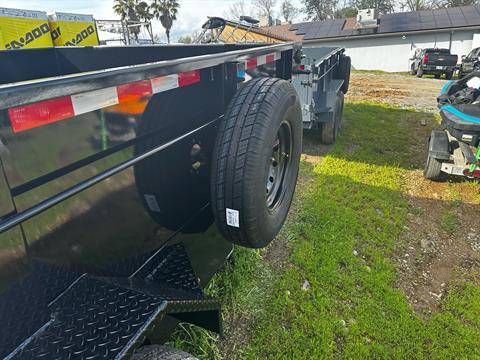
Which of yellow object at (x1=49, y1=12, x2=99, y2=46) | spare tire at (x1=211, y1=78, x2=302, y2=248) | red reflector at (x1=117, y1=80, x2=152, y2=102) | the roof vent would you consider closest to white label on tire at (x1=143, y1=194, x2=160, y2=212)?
spare tire at (x1=211, y1=78, x2=302, y2=248)

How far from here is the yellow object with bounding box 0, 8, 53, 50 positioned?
5575mm

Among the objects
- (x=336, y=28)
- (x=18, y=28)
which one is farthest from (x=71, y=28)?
(x=336, y=28)

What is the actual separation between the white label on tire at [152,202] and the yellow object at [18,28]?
17.5ft

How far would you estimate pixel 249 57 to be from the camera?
2.15 m

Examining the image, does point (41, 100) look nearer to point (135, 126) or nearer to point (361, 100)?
point (135, 126)

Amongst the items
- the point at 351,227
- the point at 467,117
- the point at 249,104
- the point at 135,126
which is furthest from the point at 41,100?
Answer: the point at 467,117

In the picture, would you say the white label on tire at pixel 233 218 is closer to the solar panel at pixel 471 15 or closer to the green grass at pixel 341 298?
the green grass at pixel 341 298

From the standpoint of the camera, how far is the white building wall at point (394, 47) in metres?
25.8

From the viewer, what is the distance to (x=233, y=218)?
182 centimetres

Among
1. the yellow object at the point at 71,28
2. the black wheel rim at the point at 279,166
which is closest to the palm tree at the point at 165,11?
the yellow object at the point at 71,28

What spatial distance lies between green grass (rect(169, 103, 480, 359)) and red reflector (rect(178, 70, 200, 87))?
156cm

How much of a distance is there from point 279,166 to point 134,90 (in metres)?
1.49

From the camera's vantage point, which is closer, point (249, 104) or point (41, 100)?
point (41, 100)

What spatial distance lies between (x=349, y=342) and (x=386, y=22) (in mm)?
32381
